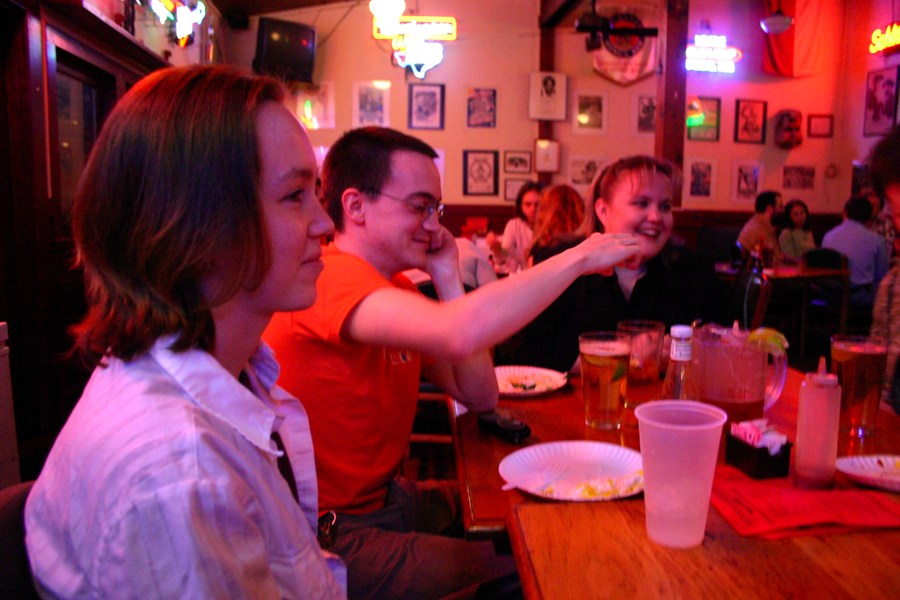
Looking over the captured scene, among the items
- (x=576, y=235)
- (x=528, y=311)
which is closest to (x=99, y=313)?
(x=528, y=311)

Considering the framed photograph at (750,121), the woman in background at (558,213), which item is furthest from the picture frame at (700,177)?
the woman in background at (558,213)

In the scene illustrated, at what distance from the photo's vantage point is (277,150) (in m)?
0.88

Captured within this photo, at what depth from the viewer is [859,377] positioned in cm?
128

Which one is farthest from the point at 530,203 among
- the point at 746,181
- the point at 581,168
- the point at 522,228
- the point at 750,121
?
the point at 750,121

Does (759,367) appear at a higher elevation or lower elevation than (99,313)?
lower

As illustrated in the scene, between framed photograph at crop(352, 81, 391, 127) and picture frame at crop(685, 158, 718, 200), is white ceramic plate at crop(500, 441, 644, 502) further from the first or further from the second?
picture frame at crop(685, 158, 718, 200)

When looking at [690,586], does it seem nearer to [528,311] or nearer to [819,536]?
[819,536]

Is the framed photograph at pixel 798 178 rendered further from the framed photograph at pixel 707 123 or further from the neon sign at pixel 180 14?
the neon sign at pixel 180 14

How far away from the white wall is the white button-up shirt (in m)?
Answer: 7.51

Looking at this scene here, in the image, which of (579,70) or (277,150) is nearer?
(277,150)

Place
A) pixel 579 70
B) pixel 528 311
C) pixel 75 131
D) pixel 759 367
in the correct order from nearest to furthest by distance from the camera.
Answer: pixel 528 311 < pixel 759 367 < pixel 75 131 < pixel 579 70

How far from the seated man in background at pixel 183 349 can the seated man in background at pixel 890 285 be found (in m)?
1.36

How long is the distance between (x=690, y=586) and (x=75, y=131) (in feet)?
15.5

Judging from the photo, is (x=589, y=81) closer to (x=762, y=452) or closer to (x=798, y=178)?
(x=798, y=178)
